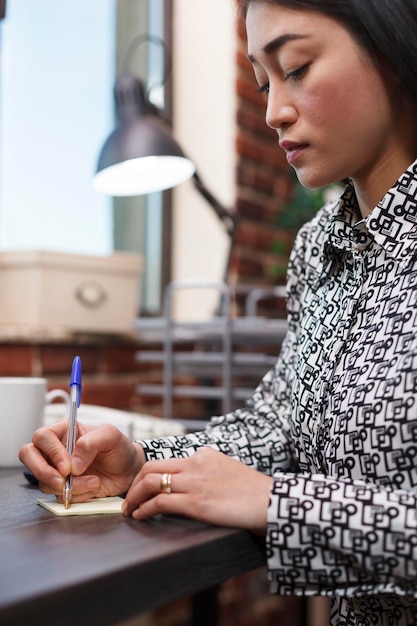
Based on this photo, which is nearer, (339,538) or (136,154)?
(339,538)

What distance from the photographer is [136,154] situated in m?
1.38

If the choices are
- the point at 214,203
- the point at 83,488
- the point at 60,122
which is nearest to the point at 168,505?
the point at 83,488

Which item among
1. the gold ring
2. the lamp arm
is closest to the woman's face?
the gold ring

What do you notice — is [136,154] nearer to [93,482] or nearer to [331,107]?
[331,107]

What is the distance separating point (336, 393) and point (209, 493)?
0.21 meters

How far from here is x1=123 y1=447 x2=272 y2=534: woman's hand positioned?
670 mm

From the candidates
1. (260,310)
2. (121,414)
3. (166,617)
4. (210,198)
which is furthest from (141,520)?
(260,310)

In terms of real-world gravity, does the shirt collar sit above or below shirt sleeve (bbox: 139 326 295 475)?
above

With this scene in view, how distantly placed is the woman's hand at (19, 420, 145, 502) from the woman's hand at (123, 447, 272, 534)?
9cm

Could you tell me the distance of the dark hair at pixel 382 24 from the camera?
2.72 feet

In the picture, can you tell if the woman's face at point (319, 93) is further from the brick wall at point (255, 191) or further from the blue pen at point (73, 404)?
the brick wall at point (255, 191)

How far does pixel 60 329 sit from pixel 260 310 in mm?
863

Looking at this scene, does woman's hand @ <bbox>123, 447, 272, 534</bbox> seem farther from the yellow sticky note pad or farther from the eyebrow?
the eyebrow

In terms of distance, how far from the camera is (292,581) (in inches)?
26.5
